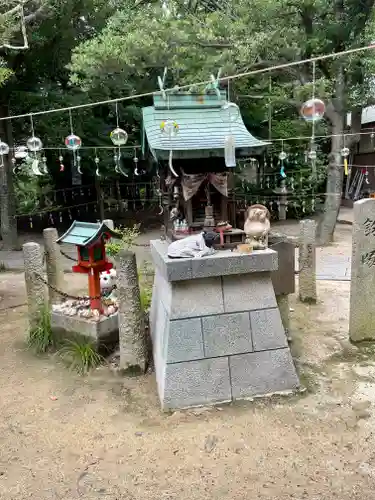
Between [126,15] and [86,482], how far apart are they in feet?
44.2

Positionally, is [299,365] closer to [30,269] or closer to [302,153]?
[30,269]

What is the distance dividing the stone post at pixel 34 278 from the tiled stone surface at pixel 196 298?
294cm

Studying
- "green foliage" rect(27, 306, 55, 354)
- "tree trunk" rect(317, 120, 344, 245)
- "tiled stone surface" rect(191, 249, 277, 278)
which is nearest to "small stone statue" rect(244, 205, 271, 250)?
"tiled stone surface" rect(191, 249, 277, 278)

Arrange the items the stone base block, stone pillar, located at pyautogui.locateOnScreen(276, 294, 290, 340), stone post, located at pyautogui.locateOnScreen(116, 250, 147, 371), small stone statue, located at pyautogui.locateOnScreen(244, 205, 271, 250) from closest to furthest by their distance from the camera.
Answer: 1. stone post, located at pyautogui.locateOnScreen(116, 250, 147, 371)
2. small stone statue, located at pyautogui.locateOnScreen(244, 205, 271, 250)
3. the stone base block
4. stone pillar, located at pyautogui.locateOnScreen(276, 294, 290, 340)

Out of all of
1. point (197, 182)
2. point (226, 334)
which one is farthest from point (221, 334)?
point (197, 182)

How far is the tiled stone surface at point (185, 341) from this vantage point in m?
5.04

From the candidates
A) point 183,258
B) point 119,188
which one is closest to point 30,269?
point 183,258

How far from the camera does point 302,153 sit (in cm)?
1794

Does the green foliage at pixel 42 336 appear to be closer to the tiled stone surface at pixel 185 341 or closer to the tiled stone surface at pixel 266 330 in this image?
the tiled stone surface at pixel 185 341

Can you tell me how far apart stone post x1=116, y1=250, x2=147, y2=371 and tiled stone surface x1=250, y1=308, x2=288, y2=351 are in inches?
57.7

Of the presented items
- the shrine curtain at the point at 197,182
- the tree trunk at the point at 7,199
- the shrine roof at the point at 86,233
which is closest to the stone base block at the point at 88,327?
the shrine roof at the point at 86,233

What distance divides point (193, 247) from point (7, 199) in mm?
11996

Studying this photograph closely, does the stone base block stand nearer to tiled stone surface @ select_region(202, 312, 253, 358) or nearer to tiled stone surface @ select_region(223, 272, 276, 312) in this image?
tiled stone surface @ select_region(202, 312, 253, 358)

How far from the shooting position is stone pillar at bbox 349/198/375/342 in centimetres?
631
